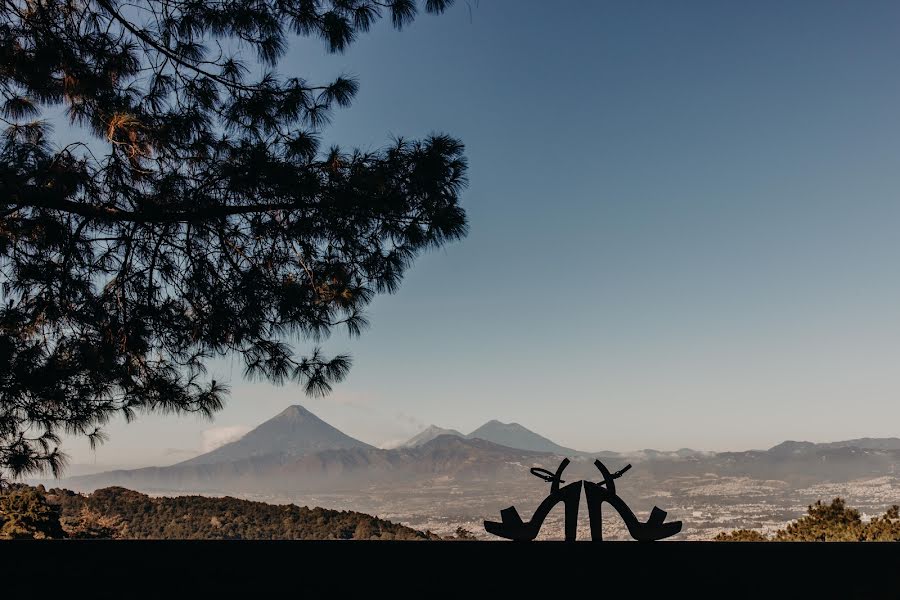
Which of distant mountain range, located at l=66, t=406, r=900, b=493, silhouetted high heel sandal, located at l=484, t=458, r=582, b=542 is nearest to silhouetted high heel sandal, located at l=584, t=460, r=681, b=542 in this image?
silhouetted high heel sandal, located at l=484, t=458, r=582, b=542

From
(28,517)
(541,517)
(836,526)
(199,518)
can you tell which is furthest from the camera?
(199,518)

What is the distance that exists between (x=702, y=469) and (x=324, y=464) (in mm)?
120287

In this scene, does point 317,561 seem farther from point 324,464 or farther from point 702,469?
point 324,464

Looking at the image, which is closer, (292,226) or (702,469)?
(292,226)

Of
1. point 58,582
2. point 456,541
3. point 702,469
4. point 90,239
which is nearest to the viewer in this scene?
point 58,582

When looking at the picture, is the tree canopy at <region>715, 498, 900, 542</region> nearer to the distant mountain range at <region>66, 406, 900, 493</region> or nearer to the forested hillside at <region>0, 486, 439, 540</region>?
the forested hillside at <region>0, 486, 439, 540</region>

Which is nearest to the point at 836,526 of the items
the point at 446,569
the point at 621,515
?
the point at 621,515

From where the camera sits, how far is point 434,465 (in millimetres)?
139750

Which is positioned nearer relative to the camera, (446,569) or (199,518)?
(446,569)

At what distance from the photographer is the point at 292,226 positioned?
3.43 meters

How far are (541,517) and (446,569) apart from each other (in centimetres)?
58

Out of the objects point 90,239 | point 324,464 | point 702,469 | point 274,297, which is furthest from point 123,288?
point 324,464

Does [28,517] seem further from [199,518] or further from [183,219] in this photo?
[183,219]

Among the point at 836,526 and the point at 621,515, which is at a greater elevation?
the point at 621,515
